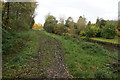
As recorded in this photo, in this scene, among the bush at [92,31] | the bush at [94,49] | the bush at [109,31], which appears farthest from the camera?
the bush at [92,31]

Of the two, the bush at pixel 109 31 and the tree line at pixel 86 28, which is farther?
the tree line at pixel 86 28

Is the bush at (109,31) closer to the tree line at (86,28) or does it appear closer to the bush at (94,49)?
the tree line at (86,28)

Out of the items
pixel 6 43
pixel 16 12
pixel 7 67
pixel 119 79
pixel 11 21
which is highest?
pixel 16 12

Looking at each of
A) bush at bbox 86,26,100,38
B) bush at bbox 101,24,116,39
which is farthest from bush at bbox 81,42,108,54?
bush at bbox 86,26,100,38

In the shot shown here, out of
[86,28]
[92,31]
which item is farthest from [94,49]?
[86,28]

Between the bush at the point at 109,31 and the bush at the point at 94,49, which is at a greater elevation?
the bush at the point at 109,31

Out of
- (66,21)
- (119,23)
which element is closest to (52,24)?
(66,21)

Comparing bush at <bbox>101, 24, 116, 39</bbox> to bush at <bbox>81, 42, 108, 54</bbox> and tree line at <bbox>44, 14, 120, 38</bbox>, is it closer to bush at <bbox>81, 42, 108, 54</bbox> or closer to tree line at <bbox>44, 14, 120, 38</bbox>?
tree line at <bbox>44, 14, 120, 38</bbox>

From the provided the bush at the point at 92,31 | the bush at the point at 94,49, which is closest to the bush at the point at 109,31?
the bush at the point at 92,31

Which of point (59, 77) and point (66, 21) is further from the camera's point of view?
point (66, 21)

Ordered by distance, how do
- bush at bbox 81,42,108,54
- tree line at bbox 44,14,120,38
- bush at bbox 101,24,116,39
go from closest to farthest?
bush at bbox 81,42,108,54 → bush at bbox 101,24,116,39 → tree line at bbox 44,14,120,38

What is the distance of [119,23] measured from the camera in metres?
33.8

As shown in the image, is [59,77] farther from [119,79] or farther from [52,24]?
[52,24]

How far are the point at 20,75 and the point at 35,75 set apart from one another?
76 cm
